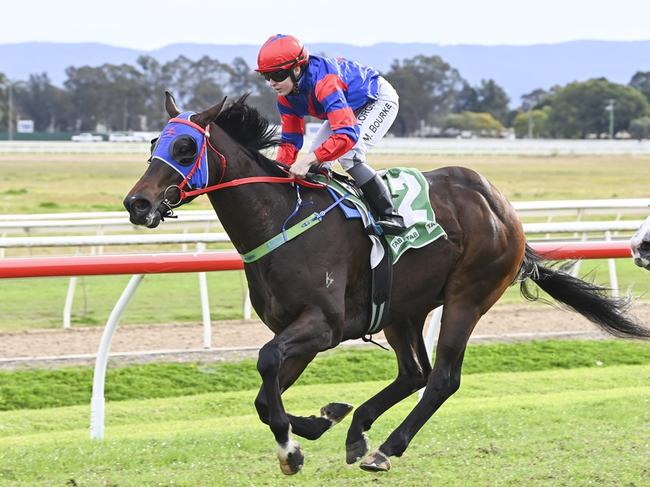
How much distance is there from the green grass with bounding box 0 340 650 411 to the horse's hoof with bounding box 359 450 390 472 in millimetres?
2455

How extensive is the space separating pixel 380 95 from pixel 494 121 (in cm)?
10340

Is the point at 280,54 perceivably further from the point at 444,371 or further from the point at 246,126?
the point at 444,371

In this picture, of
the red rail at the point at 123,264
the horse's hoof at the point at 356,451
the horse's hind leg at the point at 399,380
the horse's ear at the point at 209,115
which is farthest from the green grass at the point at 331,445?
the horse's ear at the point at 209,115

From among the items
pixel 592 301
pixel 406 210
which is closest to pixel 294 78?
pixel 406 210

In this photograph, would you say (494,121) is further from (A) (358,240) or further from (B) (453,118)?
(A) (358,240)

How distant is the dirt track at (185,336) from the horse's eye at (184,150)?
10.7 ft

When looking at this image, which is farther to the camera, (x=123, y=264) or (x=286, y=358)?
(x=123, y=264)

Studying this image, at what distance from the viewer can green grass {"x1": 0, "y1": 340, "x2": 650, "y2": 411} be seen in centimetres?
646

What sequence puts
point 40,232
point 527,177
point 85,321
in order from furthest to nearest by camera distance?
point 527,177 < point 40,232 < point 85,321

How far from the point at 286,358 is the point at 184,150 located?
823 mm

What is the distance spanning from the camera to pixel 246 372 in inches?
272

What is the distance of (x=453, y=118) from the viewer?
336ft

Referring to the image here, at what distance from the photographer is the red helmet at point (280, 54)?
4211 mm

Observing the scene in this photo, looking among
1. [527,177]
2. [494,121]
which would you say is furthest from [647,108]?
[527,177]
